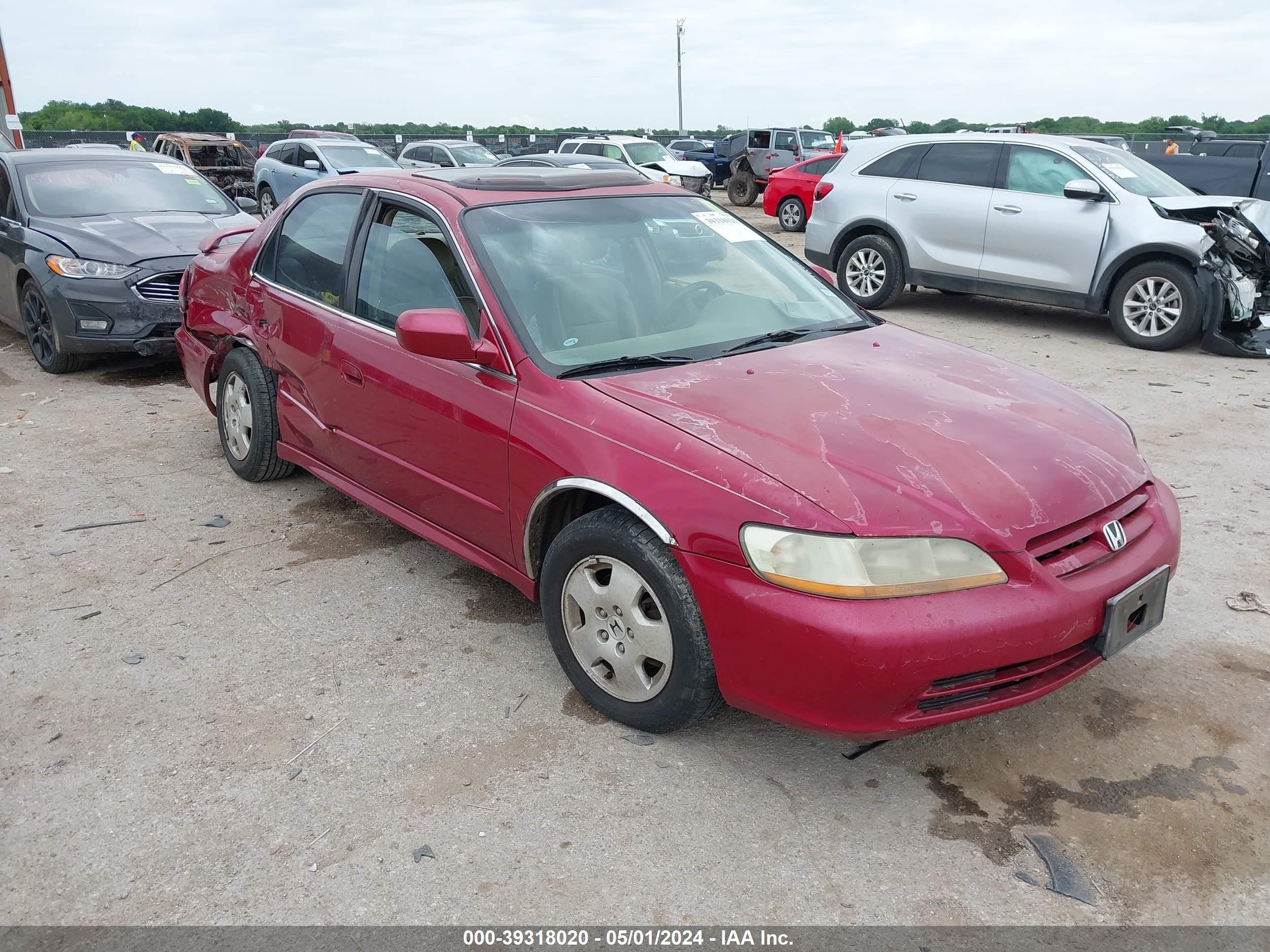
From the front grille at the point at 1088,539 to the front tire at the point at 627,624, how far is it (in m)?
0.95

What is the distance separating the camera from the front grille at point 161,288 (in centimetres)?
721

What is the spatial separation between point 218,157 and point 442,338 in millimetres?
20407

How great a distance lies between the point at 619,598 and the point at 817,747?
31.0 inches

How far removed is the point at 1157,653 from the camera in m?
3.59

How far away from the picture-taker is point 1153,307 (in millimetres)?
8539

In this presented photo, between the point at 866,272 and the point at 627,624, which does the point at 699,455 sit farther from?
the point at 866,272

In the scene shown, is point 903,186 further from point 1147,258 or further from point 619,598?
point 619,598

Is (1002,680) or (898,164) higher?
(898,164)

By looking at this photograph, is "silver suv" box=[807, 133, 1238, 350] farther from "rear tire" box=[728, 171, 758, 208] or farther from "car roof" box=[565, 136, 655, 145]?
"rear tire" box=[728, 171, 758, 208]

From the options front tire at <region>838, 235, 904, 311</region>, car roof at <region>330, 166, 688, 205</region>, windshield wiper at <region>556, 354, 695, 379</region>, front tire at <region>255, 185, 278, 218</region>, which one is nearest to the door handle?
car roof at <region>330, 166, 688, 205</region>

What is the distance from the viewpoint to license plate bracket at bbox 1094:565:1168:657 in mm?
2727

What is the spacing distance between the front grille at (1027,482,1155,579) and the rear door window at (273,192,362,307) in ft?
9.64

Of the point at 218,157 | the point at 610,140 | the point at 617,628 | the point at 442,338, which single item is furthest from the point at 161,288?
the point at 610,140

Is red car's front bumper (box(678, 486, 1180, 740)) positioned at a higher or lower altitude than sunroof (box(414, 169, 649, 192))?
lower
